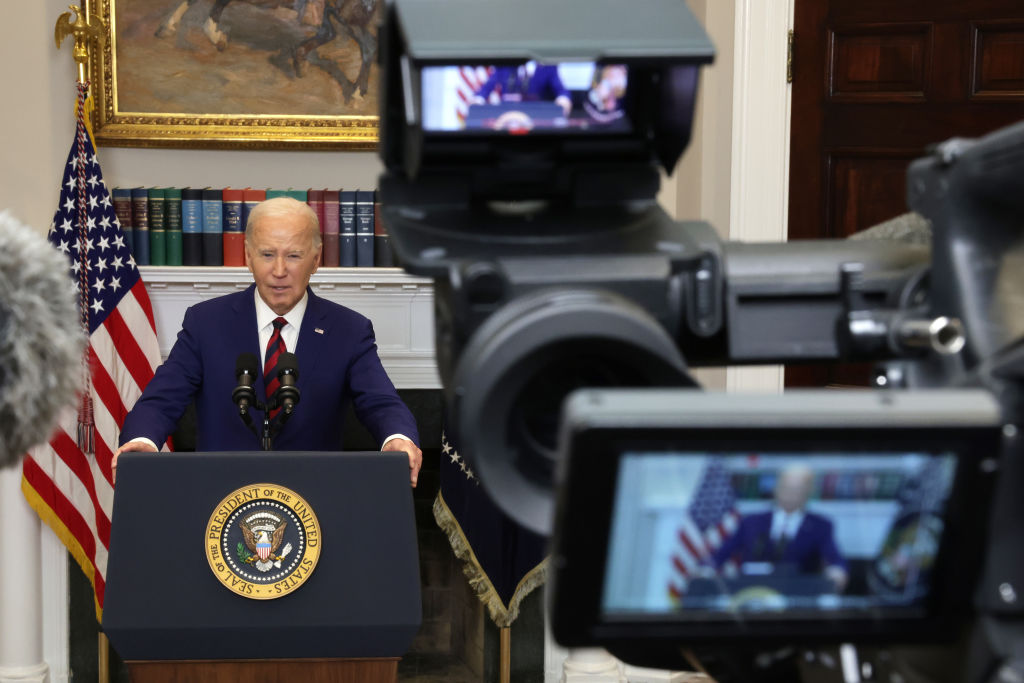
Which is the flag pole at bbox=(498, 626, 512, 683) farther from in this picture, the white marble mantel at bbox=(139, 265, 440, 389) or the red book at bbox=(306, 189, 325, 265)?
the red book at bbox=(306, 189, 325, 265)

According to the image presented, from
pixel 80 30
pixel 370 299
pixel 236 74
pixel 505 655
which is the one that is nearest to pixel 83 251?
pixel 80 30

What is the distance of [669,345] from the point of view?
3.04 feet

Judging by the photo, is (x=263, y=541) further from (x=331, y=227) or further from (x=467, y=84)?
(x=331, y=227)

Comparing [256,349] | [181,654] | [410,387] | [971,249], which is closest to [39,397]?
[971,249]

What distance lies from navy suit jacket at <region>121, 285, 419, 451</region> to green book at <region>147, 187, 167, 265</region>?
2.76 feet

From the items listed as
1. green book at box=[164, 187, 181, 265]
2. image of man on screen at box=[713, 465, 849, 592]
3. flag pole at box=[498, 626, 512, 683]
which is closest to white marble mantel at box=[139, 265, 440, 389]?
green book at box=[164, 187, 181, 265]

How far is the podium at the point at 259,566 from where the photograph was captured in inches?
98.9

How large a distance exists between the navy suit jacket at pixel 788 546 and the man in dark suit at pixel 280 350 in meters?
2.46

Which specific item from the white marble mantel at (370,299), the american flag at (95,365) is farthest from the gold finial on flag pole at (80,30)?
the white marble mantel at (370,299)

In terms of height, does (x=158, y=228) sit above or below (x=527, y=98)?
below

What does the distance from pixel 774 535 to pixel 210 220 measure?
3584 millimetres

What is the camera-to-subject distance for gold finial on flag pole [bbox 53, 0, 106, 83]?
3936mm

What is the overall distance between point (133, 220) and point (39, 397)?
3451 mm

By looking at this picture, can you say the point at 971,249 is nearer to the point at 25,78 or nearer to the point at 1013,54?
the point at 1013,54
